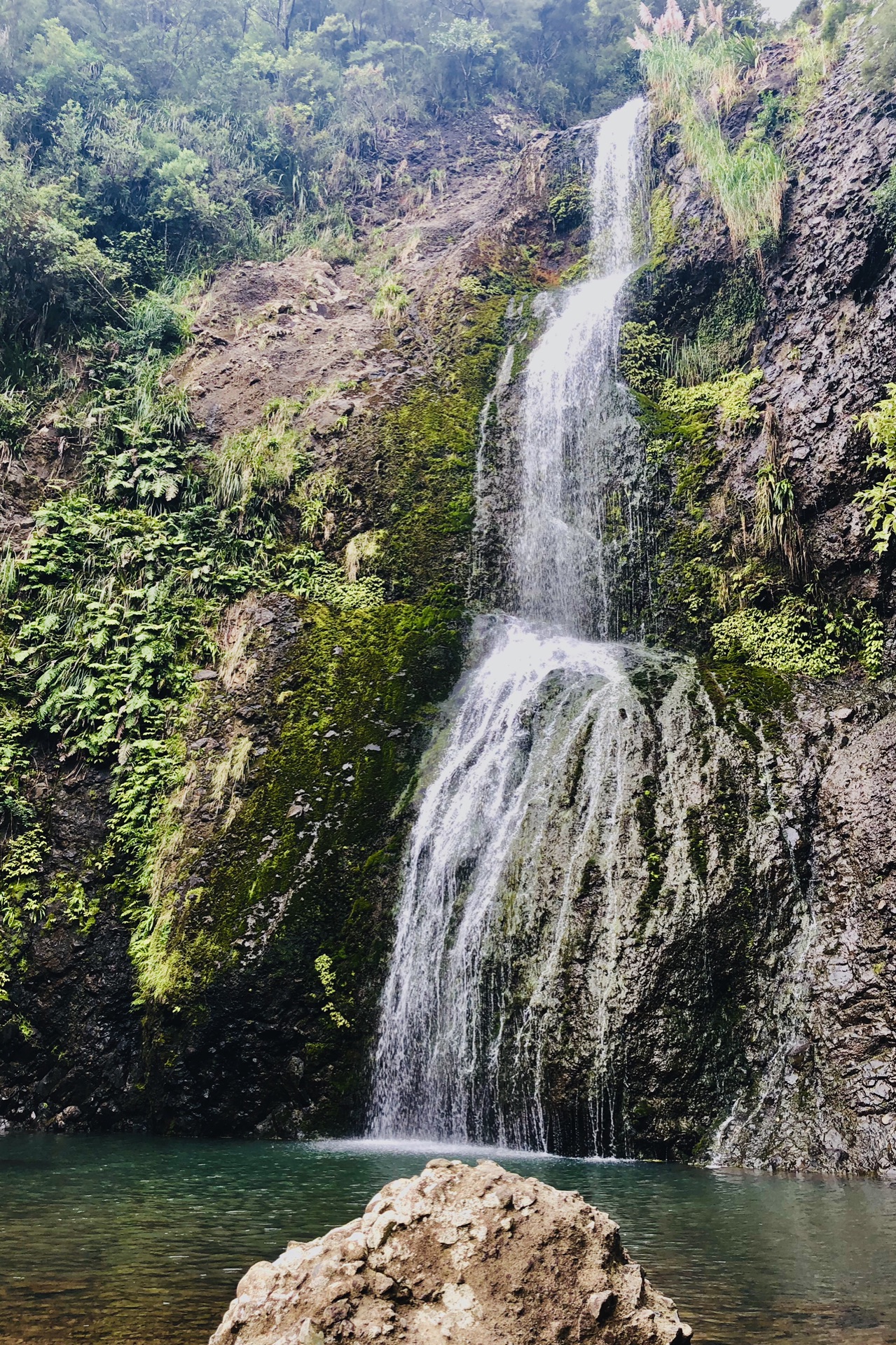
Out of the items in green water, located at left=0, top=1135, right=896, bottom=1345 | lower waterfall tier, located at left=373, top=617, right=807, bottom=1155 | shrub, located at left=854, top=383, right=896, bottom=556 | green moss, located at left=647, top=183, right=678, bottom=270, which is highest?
green moss, located at left=647, top=183, right=678, bottom=270

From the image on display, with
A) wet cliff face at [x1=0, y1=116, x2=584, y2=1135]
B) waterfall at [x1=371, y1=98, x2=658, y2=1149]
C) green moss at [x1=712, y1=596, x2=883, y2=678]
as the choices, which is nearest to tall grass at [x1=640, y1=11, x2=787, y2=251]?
waterfall at [x1=371, y1=98, x2=658, y2=1149]

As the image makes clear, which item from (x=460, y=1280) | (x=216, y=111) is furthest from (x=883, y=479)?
(x=216, y=111)

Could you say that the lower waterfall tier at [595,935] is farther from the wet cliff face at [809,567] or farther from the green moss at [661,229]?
the green moss at [661,229]

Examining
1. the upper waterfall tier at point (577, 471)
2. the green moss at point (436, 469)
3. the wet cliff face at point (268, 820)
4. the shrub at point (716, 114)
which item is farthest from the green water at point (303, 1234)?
the shrub at point (716, 114)

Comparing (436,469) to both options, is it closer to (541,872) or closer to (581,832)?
(581,832)

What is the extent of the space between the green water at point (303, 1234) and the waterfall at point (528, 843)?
31.9 inches

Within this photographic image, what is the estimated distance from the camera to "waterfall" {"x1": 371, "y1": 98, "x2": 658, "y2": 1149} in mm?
7477

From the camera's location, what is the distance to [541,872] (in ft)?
27.3

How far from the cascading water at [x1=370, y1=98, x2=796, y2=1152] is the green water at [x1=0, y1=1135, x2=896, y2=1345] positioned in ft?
2.32

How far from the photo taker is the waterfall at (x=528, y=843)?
748 cm

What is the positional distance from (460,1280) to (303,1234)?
2.24 m

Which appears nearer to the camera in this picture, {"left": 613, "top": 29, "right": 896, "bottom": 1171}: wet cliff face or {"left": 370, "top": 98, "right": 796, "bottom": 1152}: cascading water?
{"left": 613, "top": 29, "right": 896, "bottom": 1171}: wet cliff face

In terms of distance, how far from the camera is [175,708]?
10898mm

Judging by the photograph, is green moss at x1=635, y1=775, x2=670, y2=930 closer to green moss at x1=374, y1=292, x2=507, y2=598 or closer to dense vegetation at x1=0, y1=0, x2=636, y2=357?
green moss at x1=374, y1=292, x2=507, y2=598
